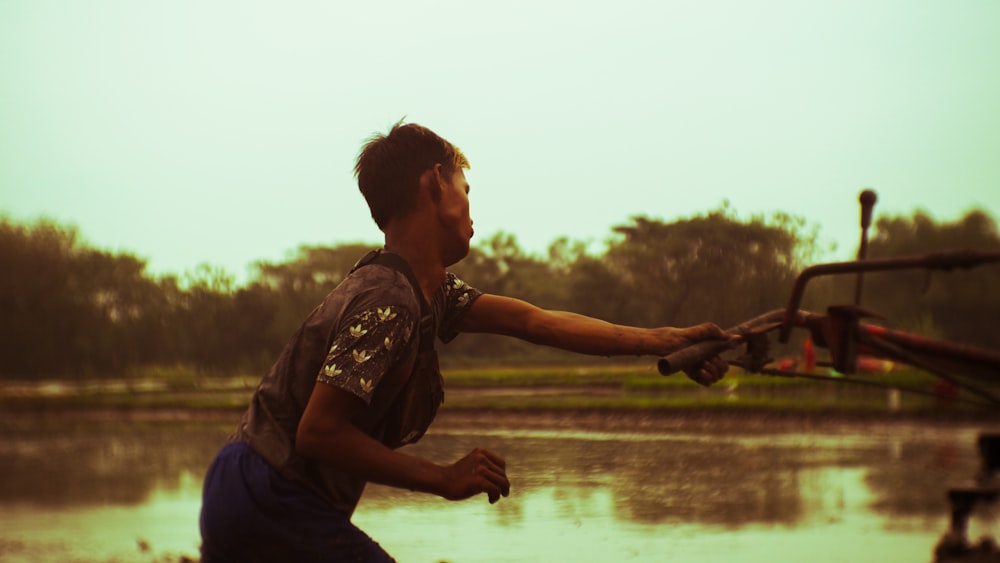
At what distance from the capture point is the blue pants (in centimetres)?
237

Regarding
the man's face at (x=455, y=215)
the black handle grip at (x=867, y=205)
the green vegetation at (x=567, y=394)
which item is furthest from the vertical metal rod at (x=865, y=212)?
the green vegetation at (x=567, y=394)

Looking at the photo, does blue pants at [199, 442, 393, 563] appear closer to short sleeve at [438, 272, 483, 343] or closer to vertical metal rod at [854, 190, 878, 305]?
short sleeve at [438, 272, 483, 343]

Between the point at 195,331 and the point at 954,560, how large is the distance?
Answer: 10547 millimetres

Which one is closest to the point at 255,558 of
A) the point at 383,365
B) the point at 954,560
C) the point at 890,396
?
the point at 383,365

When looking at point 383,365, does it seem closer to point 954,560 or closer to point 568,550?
point 954,560

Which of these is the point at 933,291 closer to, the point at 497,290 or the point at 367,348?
the point at 497,290

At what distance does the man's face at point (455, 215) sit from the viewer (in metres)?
2.62

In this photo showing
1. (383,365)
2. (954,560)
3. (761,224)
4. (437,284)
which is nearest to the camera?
(954,560)

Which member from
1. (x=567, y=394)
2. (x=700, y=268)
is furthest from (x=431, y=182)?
(x=567, y=394)

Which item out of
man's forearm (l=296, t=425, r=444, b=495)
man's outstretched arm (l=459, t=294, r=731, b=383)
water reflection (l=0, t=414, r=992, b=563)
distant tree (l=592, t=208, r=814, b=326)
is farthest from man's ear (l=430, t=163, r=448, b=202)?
water reflection (l=0, t=414, r=992, b=563)

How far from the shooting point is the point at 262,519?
2.37 m

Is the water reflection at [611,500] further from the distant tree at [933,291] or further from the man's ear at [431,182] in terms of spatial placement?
the man's ear at [431,182]

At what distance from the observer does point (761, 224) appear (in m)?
6.20

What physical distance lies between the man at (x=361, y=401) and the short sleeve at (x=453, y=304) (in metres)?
0.22
